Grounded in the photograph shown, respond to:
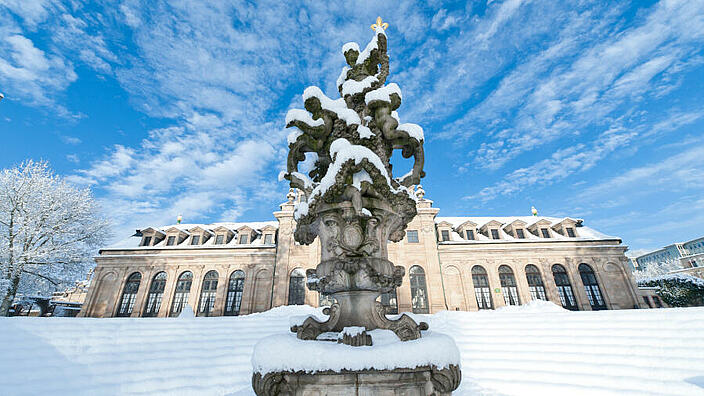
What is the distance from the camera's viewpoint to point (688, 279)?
63.0 ft

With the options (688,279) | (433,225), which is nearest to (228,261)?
(433,225)

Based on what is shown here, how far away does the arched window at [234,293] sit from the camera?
82.2ft

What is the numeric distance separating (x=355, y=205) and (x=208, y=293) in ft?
89.9

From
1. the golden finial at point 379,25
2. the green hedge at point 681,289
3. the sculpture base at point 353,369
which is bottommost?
the sculpture base at point 353,369

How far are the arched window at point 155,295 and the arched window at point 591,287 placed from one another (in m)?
39.4

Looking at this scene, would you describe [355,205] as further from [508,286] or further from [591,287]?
[591,287]

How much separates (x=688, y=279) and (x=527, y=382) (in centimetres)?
2397

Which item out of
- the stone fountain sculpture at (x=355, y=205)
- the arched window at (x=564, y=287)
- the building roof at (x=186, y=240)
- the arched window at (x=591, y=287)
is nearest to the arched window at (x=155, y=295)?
the building roof at (x=186, y=240)

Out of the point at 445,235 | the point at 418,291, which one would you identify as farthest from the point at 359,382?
the point at 445,235

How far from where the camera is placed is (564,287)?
25219 millimetres

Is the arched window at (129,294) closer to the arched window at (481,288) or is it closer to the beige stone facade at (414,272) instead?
the beige stone facade at (414,272)

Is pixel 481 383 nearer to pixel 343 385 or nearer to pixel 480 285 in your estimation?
pixel 343 385

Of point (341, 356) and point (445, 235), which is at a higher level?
point (445, 235)

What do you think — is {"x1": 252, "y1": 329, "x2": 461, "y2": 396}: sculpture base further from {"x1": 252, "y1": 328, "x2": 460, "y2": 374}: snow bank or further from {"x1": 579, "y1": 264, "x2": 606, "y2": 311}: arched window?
{"x1": 579, "y1": 264, "x2": 606, "y2": 311}: arched window
